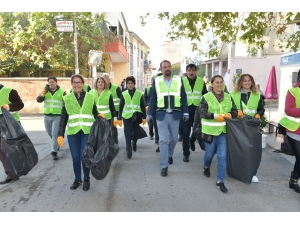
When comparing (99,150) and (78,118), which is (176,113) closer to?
(99,150)

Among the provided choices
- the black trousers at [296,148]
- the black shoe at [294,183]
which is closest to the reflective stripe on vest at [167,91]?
the black trousers at [296,148]

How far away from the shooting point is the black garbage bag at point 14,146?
13.0 feet

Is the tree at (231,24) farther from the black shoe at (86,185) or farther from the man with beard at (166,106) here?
the black shoe at (86,185)

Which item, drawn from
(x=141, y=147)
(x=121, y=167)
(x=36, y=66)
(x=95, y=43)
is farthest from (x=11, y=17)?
(x=121, y=167)

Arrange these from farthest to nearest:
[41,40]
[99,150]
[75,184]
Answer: [41,40] → [75,184] → [99,150]

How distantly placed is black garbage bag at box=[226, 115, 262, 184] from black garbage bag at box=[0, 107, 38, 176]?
2.98 metres

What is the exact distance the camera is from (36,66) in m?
14.7

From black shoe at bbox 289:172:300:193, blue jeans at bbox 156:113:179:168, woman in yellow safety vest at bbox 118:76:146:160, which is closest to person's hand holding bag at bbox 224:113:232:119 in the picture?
blue jeans at bbox 156:113:179:168

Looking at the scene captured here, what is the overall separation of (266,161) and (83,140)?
3.69 meters

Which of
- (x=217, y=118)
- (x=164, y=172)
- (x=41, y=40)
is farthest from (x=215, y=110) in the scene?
(x=41, y=40)

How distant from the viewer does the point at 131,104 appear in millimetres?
5773

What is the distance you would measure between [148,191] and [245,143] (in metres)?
1.54

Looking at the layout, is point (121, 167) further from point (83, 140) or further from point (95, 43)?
point (95, 43)

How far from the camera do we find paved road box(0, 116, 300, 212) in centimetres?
346
